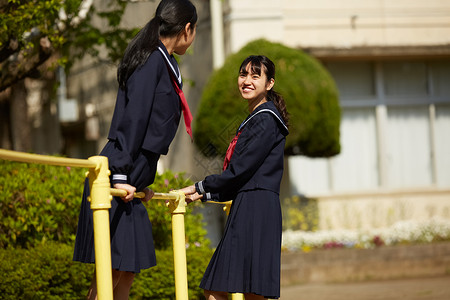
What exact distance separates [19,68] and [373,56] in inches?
252

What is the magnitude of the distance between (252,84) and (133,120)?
2.31 feet

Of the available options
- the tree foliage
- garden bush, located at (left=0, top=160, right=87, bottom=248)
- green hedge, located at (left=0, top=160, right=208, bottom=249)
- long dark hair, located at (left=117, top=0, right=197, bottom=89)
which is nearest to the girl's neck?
long dark hair, located at (left=117, top=0, right=197, bottom=89)

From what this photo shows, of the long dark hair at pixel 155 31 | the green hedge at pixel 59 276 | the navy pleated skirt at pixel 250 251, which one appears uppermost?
the long dark hair at pixel 155 31

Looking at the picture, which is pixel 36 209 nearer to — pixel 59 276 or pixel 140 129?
pixel 59 276

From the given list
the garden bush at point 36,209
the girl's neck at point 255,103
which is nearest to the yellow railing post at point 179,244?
the girl's neck at point 255,103

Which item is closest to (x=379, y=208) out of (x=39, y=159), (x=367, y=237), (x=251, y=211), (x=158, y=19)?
(x=367, y=237)

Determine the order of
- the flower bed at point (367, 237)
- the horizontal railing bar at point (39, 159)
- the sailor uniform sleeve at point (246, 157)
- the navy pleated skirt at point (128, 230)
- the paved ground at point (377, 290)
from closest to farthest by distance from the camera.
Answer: the horizontal railing bar at point (39, 159) → the navy pleated skirt at point (128, 230) → the sailor uniform sleeve at point (246, 157) → the paved ground at point (377, 290) → the flower bed at point (367, 237)

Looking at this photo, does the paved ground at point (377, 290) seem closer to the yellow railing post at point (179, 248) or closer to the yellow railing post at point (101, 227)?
the yellow railing post at point (179, 248)

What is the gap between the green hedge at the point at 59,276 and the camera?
4.61 metres

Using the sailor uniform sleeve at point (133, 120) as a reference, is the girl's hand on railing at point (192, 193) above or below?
below

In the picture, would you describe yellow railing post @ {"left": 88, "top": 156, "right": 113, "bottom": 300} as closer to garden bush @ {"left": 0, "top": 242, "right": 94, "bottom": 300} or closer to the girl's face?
the girl's face

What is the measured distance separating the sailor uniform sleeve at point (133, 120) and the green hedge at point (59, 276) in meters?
1.87

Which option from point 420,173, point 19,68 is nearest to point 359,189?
point 420,173

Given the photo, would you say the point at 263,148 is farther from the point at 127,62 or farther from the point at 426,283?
the point at 426,283
